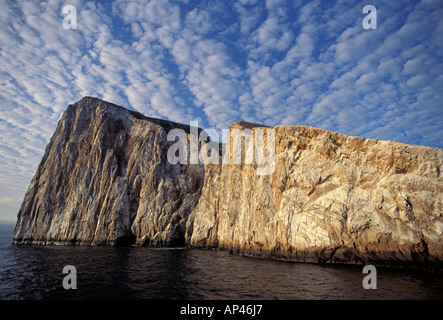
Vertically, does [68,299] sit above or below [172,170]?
below

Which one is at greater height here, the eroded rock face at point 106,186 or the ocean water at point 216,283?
the eroded rock face at point 106,186

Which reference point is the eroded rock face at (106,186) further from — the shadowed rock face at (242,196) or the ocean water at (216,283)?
the ocean water at (216,283)

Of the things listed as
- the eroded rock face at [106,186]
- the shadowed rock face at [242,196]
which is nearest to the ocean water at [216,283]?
the shadowed rock face at [242,196]

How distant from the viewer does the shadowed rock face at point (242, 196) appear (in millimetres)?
22906

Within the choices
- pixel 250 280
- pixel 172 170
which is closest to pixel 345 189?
pixel 250 280

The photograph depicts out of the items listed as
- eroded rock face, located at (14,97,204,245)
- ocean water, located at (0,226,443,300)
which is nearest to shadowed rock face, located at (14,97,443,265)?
eroded rock face, located at (14,97,204,245)

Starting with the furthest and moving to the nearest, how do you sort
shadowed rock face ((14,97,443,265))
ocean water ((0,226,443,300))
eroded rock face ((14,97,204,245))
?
eroded rock face ((14,97,204,245)), shadowed rock face ((14,97,443,265)), ocean water ((0,226,443,300))

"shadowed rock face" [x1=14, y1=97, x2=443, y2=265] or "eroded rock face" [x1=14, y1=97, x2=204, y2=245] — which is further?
"eroded rock face" [x1=14, y1=97, x2=204, y2=245]

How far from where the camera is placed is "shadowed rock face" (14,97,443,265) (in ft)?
75.2

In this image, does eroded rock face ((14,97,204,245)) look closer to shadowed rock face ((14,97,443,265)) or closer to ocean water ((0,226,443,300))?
shadowed rock face ((14,97,443,265))

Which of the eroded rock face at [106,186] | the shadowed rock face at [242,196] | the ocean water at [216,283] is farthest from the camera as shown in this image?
the eroded rock face at [106,186]

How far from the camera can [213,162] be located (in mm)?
52188

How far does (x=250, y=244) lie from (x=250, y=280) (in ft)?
52.7
